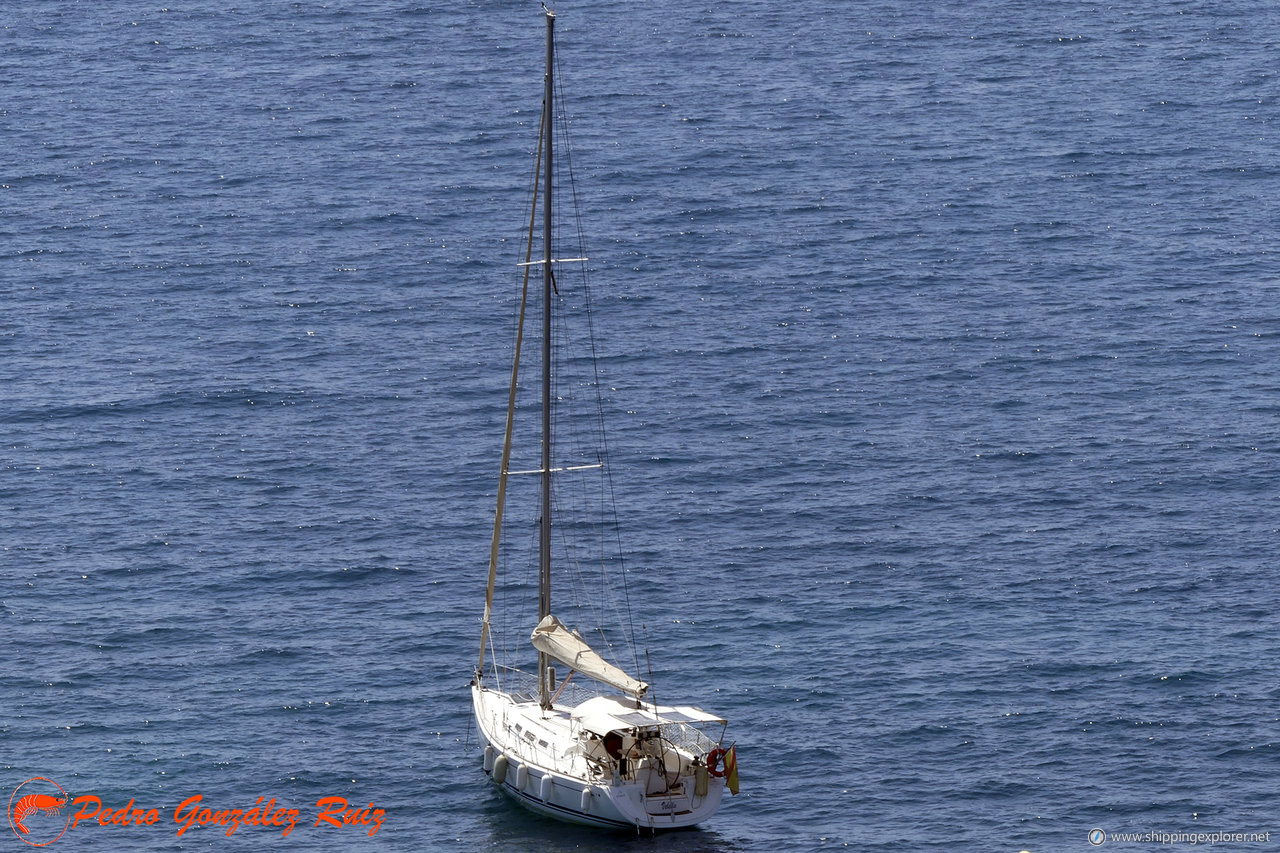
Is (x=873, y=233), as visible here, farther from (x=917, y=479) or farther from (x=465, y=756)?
(x=465, y=756)

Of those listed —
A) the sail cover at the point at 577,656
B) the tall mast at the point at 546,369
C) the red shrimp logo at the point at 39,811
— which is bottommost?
the red shrimp logo at the point at 39,811

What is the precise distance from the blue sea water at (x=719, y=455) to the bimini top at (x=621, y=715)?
4.71 m

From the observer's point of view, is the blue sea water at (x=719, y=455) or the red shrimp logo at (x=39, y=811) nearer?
the red shrimp logo at (x=39, y=811)

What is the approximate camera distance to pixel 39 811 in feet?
304

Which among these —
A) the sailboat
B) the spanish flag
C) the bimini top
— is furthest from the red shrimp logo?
the spanish flag

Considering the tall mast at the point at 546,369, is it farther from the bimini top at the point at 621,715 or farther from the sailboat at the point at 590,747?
the bimini top at the point at 621,715

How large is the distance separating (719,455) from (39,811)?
2182 inches

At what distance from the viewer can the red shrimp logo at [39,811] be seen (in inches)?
3558

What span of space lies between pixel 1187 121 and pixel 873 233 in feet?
125

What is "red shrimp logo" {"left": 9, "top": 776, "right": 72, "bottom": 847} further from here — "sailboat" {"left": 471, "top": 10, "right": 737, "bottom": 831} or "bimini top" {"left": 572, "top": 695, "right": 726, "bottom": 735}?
"bimini top" {"left": 572, "top": 695, "right": 726, "bottom": 735}

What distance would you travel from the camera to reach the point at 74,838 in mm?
90250

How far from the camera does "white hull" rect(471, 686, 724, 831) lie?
83.9 m

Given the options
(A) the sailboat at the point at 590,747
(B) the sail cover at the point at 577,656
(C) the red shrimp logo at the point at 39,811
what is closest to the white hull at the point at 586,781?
(A) the sailboat at the point at 590,747

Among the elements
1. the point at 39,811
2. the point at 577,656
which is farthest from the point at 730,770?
the point at 39,811
